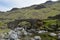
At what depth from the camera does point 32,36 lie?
41781 millimetres

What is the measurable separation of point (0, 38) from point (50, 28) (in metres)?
13.3

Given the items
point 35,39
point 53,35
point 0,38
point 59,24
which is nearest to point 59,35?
point 53,35

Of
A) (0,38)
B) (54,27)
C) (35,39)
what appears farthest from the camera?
(54,27)

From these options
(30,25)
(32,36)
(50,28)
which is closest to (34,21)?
(30,25)

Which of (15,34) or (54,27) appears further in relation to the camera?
(54,27)

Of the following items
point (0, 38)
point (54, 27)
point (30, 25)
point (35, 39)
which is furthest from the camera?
point (30, 25)

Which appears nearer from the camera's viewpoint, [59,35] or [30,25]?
[59,35]

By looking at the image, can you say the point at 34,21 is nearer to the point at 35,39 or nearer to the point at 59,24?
the point at 59,24

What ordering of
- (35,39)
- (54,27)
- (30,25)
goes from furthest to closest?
(30,25) < (54,27) < (35,39)

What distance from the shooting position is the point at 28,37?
4097 cm

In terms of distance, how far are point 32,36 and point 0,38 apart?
7704 mm

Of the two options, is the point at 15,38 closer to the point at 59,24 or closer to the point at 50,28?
the point at 50,28

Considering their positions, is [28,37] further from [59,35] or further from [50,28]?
[50,28]

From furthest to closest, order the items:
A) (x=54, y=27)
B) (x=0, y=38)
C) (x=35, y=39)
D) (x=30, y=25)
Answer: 1. (x=30, y=25)
2. (x=54, y=27)
3. (x=0, y=38)
4. (x=35, y=39)
